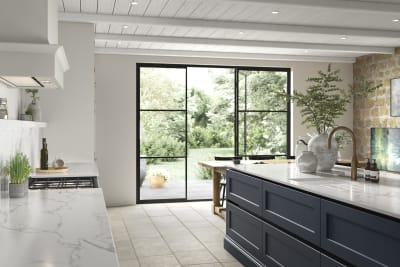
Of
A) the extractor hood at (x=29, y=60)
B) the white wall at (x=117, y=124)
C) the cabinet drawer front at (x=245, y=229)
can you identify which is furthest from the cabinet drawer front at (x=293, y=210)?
the white wall at (x=117, y=124)

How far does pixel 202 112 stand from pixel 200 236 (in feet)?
12.4

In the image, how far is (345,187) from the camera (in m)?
3.01

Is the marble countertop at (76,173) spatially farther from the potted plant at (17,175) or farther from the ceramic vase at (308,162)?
the ceramic vase at (308,162)

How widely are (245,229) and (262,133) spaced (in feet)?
14.4

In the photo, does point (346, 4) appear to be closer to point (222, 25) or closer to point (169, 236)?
point (222, 25)

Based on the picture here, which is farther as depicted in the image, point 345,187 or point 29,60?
point 345,187

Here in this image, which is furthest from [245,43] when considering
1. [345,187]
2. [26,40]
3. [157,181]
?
[26,40]

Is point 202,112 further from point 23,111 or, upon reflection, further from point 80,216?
point 80,216

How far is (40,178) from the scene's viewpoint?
3930 millimetres

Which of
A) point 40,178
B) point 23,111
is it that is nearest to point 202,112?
point 23,111

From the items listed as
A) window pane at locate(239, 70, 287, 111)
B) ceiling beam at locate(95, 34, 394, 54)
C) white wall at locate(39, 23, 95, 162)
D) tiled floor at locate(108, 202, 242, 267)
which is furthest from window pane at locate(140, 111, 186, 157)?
white wall at locate(39, 23, 95, 162)

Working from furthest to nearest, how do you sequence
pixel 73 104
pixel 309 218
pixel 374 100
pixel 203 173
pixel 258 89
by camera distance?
1. pixel 203 173
2. pixel 258 89
3. pixel 374 100
4. pixel 73 104
5. pixel 309 218

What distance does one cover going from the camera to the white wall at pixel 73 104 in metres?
5.12

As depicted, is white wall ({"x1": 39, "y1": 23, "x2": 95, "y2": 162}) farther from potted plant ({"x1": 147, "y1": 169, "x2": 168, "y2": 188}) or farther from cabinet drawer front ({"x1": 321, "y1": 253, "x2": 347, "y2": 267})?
cabinet drawer front ({"x1": 321, "y1": 253, "x2": 347, "y2": 267})
